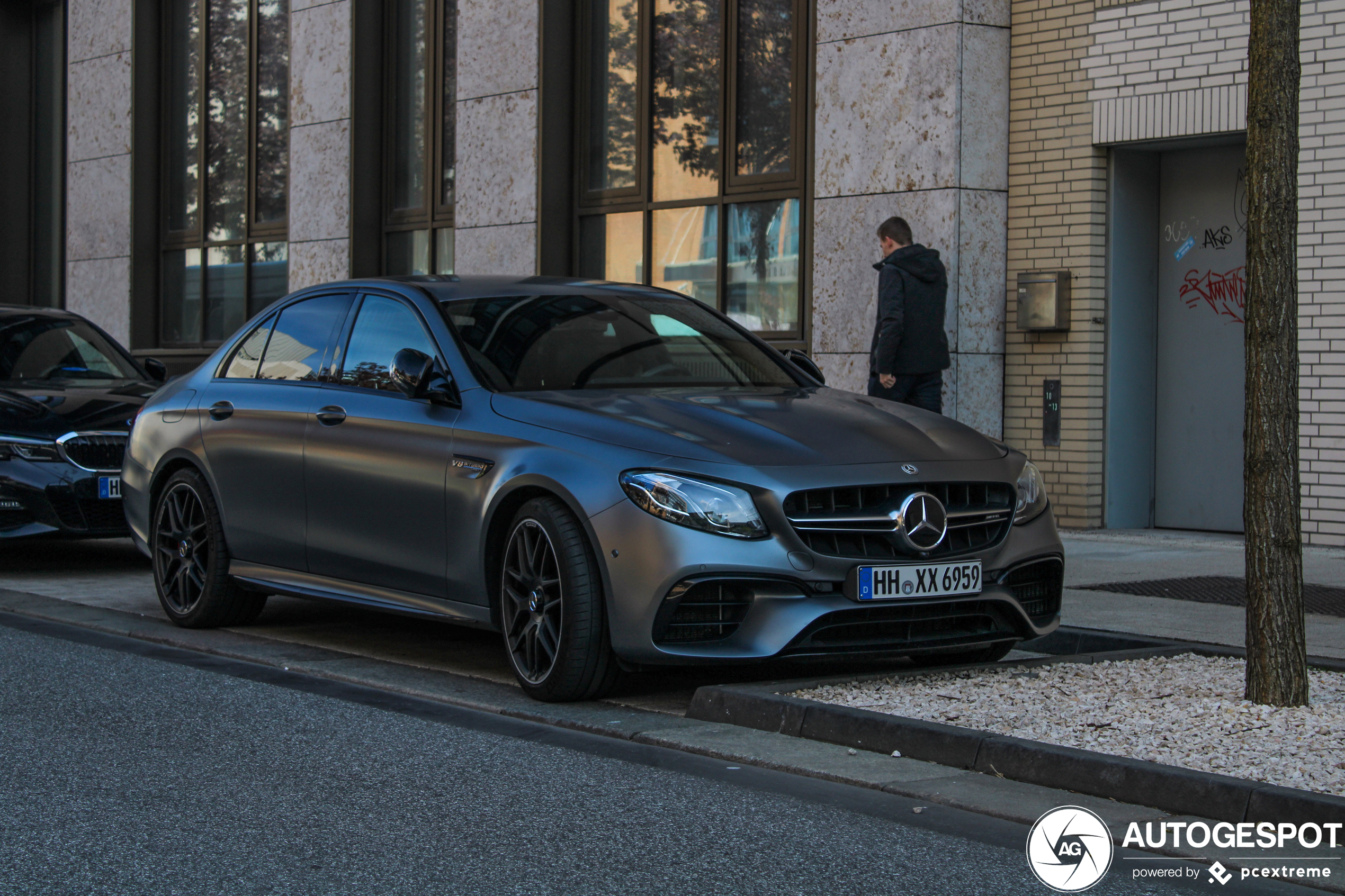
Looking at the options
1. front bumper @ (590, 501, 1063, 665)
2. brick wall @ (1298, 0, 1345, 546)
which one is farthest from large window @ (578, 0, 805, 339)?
front bumper @ (590, 501, 1063, 665)

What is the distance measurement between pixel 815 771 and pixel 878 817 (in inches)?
18.8

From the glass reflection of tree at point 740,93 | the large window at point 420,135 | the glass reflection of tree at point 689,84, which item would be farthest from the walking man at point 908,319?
the large window at point 420,135

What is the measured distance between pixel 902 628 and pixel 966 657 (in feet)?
2.94

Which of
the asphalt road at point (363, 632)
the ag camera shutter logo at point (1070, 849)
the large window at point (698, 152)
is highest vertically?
the large window at point (698, 152)

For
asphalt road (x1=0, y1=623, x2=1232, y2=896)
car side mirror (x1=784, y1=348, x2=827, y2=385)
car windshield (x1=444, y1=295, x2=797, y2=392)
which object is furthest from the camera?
car side mirror (x1=784, y1=348, x2=827, y2=385)

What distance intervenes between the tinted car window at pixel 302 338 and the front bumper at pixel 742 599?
2.24m

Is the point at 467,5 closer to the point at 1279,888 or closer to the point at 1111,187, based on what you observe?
the point at 1111,187

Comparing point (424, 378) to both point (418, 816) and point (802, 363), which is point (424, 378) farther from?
point (418, 816)

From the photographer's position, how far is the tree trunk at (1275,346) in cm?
545

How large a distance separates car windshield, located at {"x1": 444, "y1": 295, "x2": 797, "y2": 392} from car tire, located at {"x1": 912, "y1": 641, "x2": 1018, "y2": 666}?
1.30 metres

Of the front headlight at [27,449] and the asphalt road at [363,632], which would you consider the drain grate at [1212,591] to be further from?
the front headlight at [27,449]

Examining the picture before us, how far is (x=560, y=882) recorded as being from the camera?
3.93 meters

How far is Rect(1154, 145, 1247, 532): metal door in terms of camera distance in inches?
447

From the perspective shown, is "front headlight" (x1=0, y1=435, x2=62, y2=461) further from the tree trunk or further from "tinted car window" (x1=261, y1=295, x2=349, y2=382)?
the tree trunk
